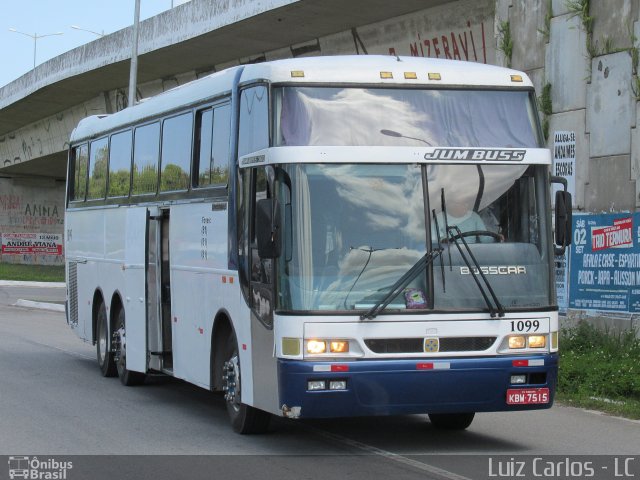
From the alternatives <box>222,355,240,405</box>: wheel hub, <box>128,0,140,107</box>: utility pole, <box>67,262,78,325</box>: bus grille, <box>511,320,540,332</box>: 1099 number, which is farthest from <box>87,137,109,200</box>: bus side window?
<box>128,0,140,107</box>: utility pole

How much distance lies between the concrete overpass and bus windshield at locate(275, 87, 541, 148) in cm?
1126

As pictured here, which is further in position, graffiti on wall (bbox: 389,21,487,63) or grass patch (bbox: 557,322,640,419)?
graffiti on wall (bbox: 389,21,487,63)

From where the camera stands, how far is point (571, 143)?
659 inches

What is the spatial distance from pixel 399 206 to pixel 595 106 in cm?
751

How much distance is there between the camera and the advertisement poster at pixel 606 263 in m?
15.3

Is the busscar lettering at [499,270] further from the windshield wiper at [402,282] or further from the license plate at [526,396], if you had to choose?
the license plate at [526,396]

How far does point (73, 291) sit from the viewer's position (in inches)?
715

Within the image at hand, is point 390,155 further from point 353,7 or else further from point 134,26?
point 134,26

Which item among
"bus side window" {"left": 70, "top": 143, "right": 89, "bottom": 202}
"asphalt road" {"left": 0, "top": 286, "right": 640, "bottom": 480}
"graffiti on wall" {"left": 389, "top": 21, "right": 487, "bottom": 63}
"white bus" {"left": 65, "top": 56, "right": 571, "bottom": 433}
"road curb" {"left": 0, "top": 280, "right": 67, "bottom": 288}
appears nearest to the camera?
"asphalt road" {"left": 0, "top": 286, "right": 640, "bottom": 480}

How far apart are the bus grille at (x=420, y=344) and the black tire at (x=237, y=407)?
67.2 inches

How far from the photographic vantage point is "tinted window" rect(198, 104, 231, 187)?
11.2m

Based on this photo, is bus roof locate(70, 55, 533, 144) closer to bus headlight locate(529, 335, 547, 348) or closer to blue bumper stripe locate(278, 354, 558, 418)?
bus headlight locate(529, 335, 547, 348)

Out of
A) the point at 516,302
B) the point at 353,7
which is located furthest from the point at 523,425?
the point at 353,7

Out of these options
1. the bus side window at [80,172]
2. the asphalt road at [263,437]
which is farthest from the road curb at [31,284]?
the asphalt road at [263,437]
